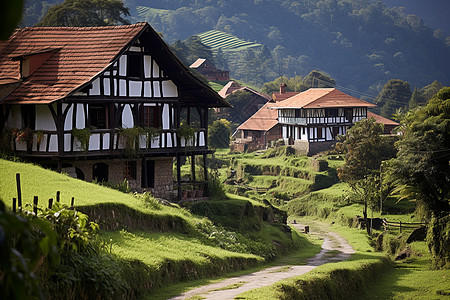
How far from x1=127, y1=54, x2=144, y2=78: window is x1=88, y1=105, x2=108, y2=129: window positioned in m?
2.25

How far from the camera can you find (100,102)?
1152 inches

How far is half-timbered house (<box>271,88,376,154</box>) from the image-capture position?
244 ft

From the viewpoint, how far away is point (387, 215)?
5025cm

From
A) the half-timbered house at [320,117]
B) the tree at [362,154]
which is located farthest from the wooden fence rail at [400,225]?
the half-timbered house at [320,117]

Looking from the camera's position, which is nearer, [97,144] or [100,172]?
[97,144]

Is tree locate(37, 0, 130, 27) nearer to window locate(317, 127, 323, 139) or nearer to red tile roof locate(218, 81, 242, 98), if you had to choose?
window locate(317, 127, 323, 139)

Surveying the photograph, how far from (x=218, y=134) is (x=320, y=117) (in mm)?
14895

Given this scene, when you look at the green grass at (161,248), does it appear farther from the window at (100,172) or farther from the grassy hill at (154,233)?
the window at (100,172)

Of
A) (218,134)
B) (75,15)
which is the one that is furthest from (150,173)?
(218,134)

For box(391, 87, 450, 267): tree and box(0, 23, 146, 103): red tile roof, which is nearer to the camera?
box(0, 23, 146, 103): red tile roof

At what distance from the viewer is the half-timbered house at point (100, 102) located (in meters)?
27.9

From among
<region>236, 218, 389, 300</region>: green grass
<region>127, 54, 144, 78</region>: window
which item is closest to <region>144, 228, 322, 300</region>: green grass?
<region>236, 218, 389, 300</region>: green grass

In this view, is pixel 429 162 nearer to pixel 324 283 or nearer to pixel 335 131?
pixel 324 283

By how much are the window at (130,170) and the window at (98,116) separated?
266 centimetres
